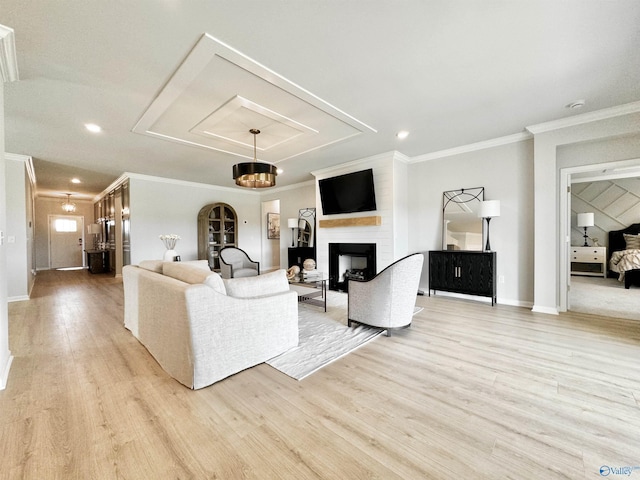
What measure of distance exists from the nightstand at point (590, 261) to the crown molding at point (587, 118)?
4.88 meters

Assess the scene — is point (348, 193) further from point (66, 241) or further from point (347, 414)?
point (66, 241)

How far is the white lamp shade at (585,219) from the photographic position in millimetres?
6464

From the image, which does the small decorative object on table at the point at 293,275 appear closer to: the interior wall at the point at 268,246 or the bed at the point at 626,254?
the interior wall at the point at 268,246

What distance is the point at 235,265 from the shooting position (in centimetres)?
536

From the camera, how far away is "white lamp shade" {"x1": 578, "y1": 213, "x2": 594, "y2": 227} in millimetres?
6464

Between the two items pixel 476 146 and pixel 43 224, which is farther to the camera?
pixel 43 224

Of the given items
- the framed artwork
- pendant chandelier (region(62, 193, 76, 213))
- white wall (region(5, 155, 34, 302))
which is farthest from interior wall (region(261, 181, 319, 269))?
pendant chandelier (region(62, 193, 76, 213))

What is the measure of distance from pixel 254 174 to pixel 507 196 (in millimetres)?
3907

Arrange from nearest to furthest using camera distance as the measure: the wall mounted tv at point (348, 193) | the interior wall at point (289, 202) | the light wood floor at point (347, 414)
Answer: the light wood floor at point (347, 414) → the wall mounted tv at point (348, 193) → the interior wall at point (289, 202)

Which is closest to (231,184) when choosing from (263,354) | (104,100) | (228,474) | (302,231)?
(302,231)

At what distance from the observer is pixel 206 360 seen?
1.90 m

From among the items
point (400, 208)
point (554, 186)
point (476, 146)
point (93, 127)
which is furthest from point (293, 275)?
point (554, 186)

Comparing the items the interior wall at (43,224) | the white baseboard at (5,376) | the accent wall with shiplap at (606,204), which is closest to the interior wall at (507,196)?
the accent wall with shiplap at (606,204)

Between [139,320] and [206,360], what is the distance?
1323 mm
